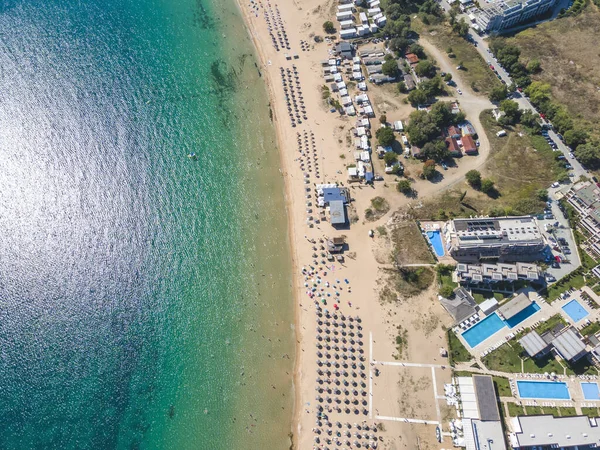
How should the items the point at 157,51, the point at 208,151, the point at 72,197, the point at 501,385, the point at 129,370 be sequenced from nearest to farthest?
1. the point at 501,385
2. the point at 129,370
3. the point at 72,197
4. the point at 208,151
5. the point at 157,51

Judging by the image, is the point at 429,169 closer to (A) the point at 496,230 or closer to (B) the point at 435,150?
(B) the point at 435,150

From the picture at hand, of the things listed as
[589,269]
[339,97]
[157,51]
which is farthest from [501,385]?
[157,51]

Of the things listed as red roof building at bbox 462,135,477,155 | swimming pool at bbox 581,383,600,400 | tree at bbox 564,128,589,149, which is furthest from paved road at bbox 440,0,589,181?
swimming pool at bbox 581,383,600,400

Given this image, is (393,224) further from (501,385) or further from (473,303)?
(501,385)

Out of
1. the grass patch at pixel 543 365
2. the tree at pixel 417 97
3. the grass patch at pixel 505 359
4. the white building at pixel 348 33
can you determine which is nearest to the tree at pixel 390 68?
the tree at pixel 417 97

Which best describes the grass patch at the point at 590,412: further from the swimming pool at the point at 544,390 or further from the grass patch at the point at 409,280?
the grass patch at the point at 409,280

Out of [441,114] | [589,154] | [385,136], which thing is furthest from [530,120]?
[385,136]
